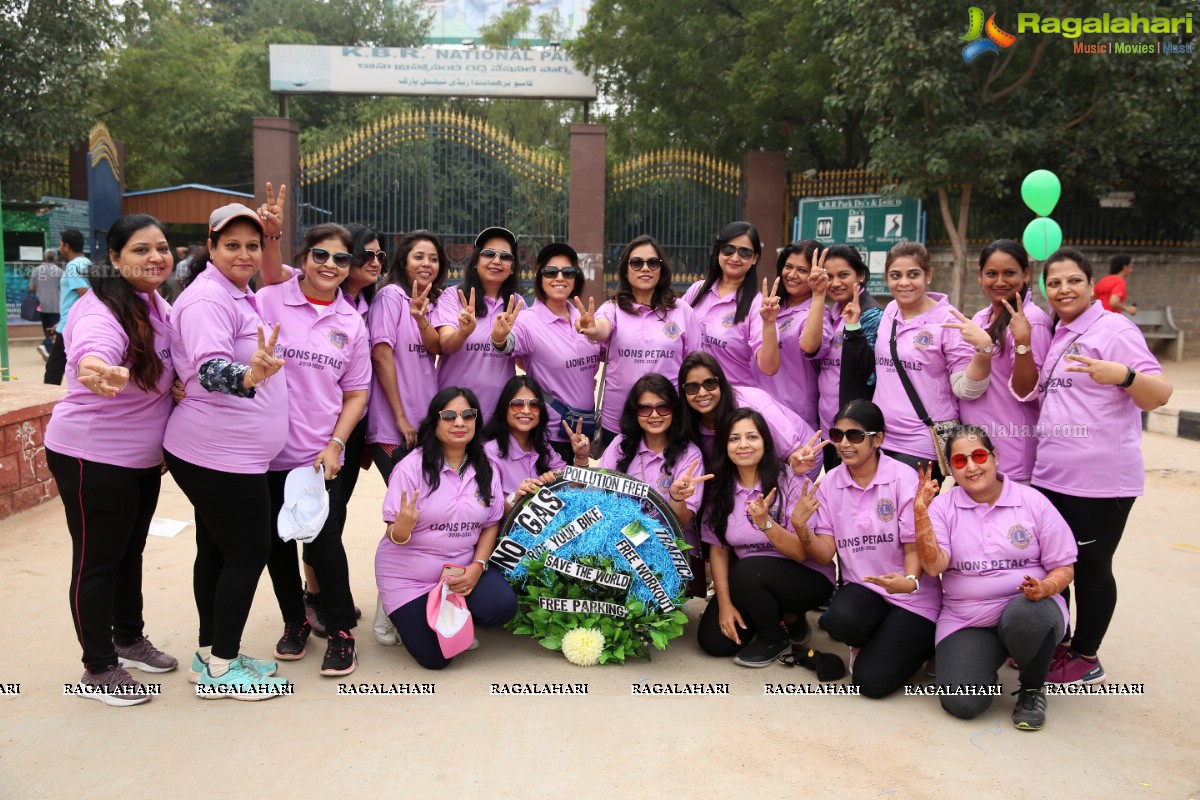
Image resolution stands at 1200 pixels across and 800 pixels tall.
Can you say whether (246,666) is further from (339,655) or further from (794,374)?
(794,374)

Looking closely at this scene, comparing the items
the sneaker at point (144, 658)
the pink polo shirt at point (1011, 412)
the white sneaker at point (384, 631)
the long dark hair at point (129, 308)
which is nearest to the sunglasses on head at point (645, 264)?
the pink polo shirt at point (1011, 412)

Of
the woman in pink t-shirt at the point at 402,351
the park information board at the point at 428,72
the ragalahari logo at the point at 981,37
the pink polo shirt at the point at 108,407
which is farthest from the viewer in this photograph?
the park information board at the point at 428,72

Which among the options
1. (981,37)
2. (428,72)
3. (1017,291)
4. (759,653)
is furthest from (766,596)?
(428,72)

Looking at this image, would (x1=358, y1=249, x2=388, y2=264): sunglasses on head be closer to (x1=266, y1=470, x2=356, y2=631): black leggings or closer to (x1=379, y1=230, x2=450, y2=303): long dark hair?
(x1=379, y1=230, x2=450, y2=303): long dark hair

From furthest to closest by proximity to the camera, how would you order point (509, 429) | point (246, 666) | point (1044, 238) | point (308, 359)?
point (1044, 238), point (509, 429), point (308, 359), point (246, 666)

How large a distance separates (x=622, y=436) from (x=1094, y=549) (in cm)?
203

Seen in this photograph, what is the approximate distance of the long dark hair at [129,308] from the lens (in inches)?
137

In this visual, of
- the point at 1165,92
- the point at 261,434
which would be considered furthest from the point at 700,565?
the point at 1165,92

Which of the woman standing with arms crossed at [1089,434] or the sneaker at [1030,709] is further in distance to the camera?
the woman standing with arms crossed at [1089,434]

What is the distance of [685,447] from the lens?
450 cm

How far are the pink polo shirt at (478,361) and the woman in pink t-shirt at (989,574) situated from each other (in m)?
2.03

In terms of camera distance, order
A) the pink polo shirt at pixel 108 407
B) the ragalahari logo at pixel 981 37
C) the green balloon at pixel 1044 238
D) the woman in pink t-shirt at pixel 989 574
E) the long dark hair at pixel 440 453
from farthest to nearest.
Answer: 1. the ragalahari logo at pixel 981 37
2. the green balloon at pixel 1044 238
3. the long dark hair at pixel 440 453
4. the woman in pink t-shirt at pixel 989 574
5. the pink polo shirt at pixel 108 407

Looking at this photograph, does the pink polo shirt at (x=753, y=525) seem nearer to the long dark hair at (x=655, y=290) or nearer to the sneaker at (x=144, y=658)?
the long dark hair at (x=655, y=290)

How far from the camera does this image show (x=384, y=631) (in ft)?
14.5
